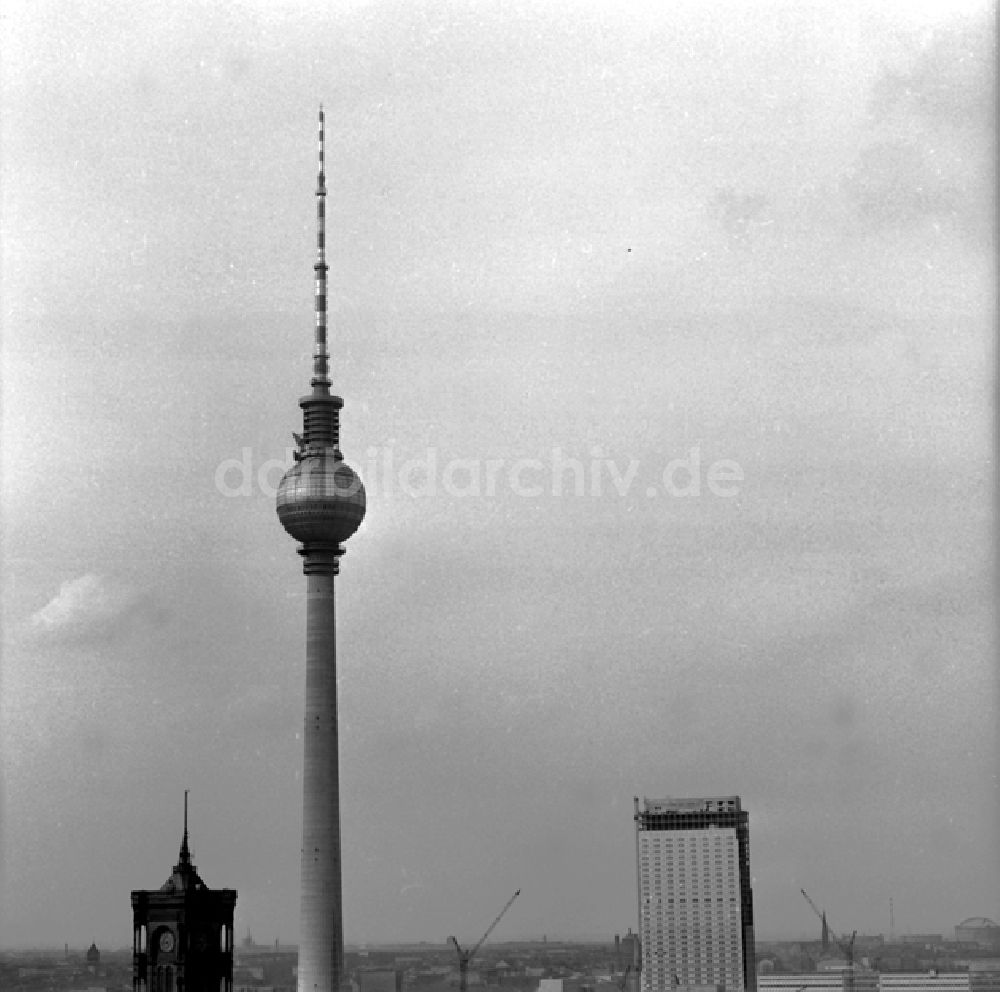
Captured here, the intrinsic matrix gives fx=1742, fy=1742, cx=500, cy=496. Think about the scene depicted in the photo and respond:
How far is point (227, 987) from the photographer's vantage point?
140750 millimetres

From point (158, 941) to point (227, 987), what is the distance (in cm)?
702

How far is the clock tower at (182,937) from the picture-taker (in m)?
136

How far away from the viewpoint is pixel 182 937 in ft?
449

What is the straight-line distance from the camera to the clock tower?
136375mm

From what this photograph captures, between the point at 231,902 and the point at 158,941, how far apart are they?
662cm

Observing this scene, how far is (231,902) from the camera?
Result: 141750 mm

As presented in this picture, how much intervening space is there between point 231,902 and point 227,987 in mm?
6710

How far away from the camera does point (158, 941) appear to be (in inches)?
5458
